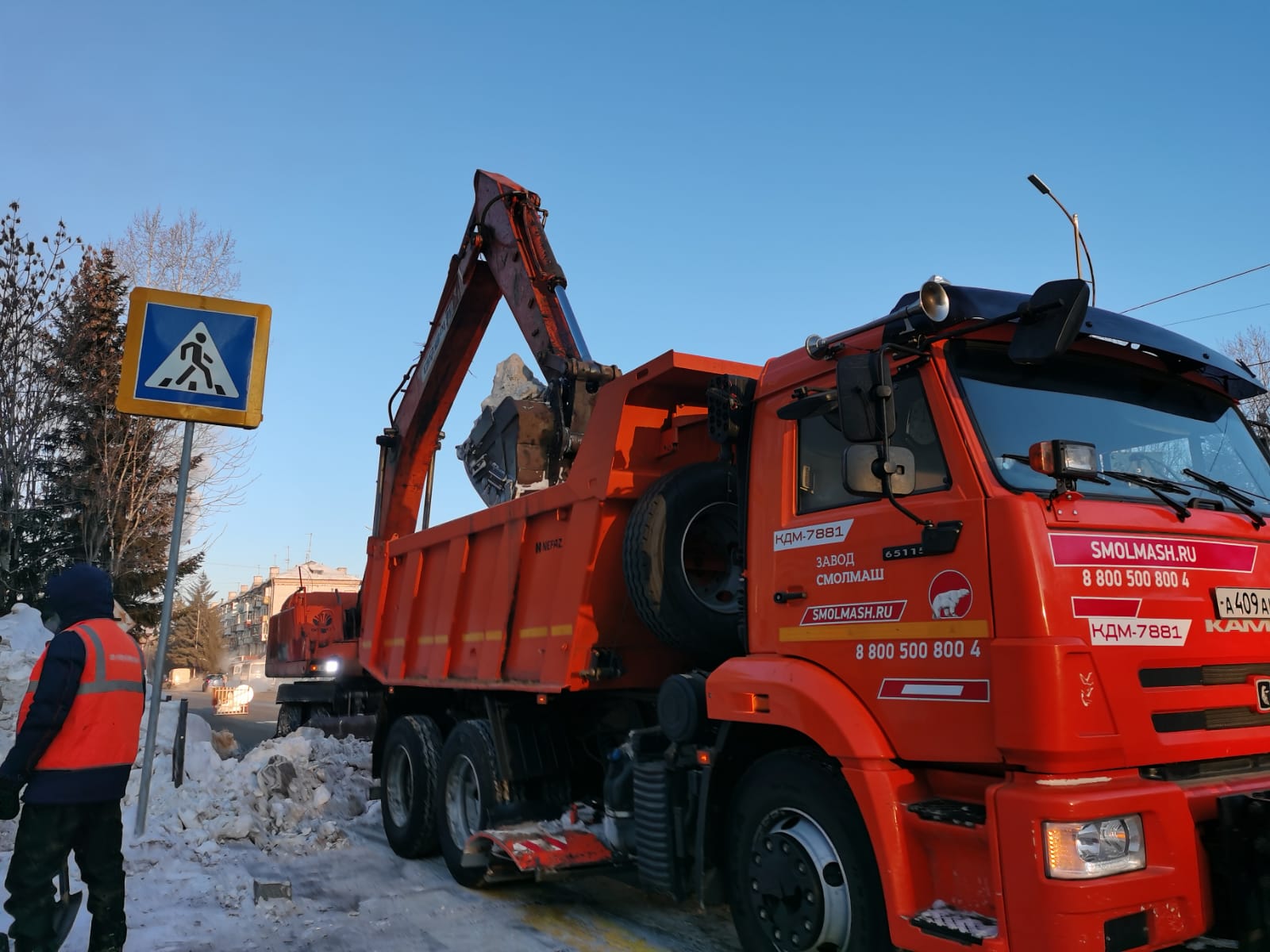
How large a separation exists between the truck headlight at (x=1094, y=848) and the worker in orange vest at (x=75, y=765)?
3728mm

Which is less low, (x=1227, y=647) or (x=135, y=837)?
(x=1227, y=647)

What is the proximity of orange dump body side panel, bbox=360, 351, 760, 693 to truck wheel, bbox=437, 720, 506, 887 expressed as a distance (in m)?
0.38

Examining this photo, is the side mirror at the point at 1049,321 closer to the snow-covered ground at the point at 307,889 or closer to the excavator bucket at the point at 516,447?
the snow-covered ground at the point at 307,889

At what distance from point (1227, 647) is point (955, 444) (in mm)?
1149

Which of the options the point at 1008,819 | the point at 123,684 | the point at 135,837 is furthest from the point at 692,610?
the point at 135,837

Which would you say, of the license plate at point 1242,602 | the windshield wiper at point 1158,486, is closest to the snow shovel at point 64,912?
Answer: the windshield wiper at point 1158,486

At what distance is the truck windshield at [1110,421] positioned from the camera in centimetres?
344

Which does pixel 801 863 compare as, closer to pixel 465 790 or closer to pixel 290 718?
pixel 465 790

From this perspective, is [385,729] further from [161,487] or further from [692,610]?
[161,487]

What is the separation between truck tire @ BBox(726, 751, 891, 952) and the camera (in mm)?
3398

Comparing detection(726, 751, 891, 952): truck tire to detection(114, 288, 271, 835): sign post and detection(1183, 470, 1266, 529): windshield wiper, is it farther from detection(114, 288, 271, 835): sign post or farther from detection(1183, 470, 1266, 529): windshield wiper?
detection(114, 288, 271, 835): sign post

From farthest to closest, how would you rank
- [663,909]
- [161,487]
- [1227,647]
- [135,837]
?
1. [161,487]
2. [135,837]
3. [663,909]
4. [1227,647]

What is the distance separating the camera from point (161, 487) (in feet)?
64.8

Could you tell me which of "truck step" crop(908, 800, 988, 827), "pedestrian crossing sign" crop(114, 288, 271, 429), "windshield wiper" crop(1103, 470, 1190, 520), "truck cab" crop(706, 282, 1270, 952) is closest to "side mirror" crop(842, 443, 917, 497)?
"truck cab" crop(706, 282, 1270, 952)
